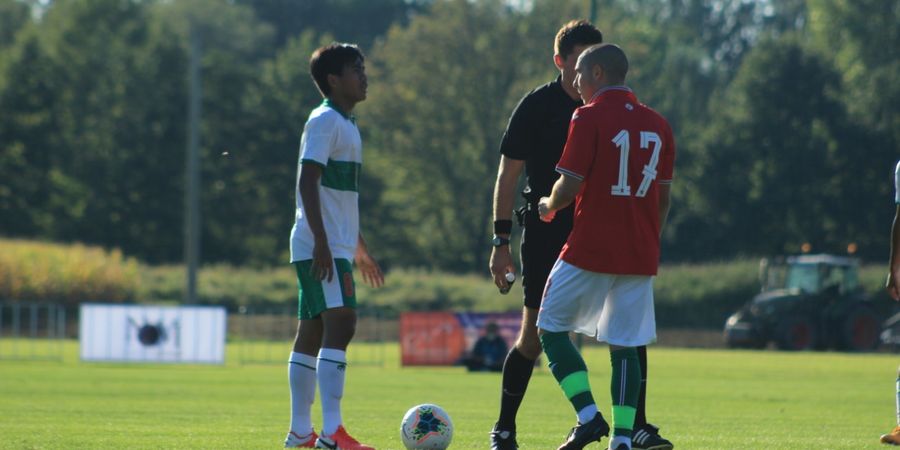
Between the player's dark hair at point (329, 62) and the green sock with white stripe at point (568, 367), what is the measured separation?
1.95 metres

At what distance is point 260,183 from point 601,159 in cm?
6775

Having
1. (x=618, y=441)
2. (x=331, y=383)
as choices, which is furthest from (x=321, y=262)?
(x=618, y=441)

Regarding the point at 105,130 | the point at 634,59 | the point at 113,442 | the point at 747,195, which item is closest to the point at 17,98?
the point at 105,130

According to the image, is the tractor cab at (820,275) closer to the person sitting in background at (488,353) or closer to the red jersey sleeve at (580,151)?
the person sitting in background at (488,353)

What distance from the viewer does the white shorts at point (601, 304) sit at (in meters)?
7.95

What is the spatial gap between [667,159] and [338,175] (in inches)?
72.5

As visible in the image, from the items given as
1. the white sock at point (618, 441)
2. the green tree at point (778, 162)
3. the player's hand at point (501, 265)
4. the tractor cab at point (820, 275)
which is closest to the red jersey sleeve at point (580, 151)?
the player's hand at point (501, 265)

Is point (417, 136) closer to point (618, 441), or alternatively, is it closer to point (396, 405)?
point (396, 405)

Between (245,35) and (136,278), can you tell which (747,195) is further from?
(245,35)

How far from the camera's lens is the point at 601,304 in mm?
8023

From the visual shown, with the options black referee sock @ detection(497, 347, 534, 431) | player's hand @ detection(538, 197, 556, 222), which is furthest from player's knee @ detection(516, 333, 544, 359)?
player's hand @ detection(538, 197, 556, 222)

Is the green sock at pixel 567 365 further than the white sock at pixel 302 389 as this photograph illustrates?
No

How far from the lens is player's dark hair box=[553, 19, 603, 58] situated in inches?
352

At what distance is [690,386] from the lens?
68.2 feet
